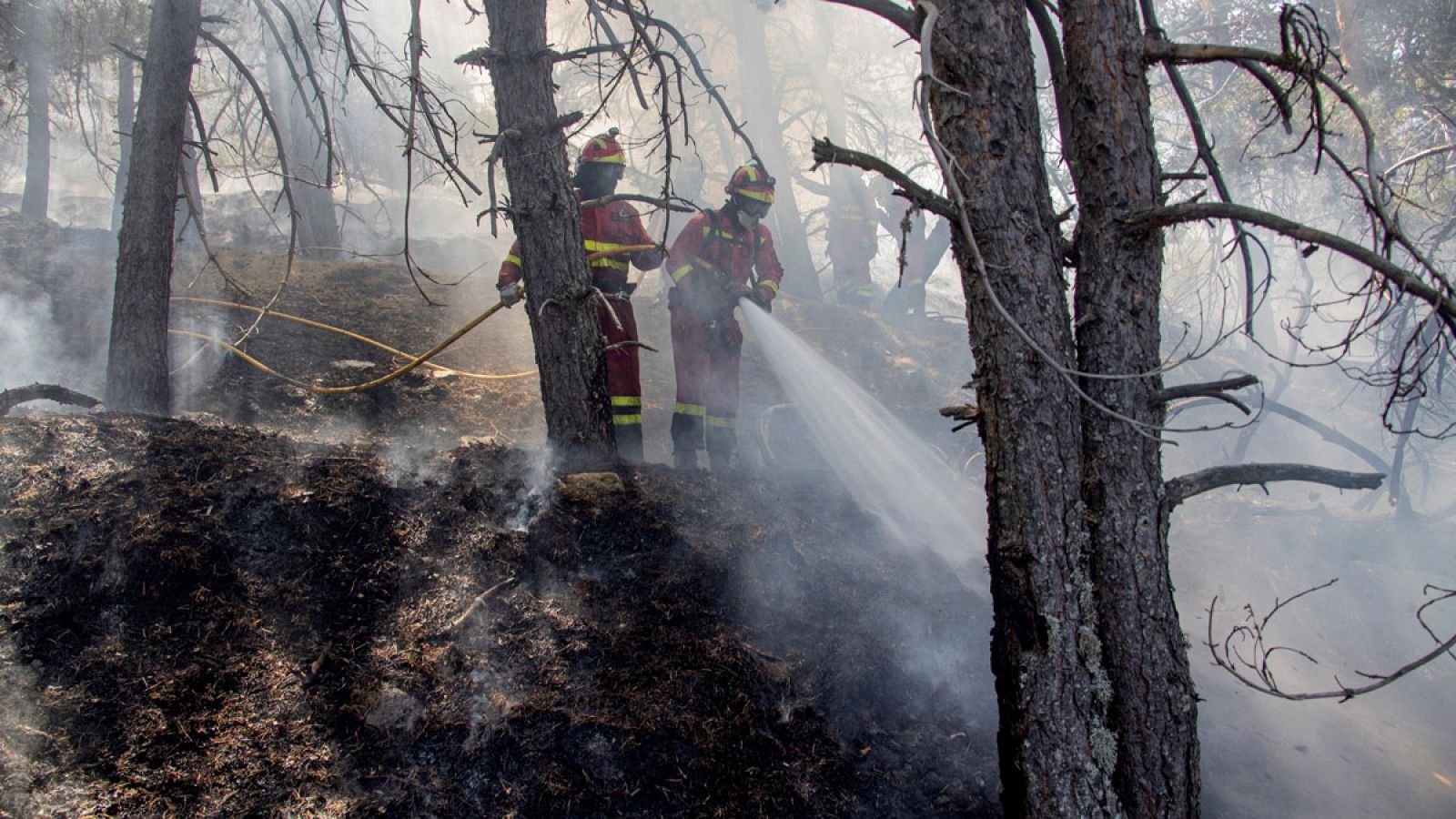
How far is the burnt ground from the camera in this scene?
2234mm

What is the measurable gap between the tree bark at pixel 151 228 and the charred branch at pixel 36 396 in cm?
72

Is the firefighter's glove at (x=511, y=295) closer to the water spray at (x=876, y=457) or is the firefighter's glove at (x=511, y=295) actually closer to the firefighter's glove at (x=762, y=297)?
the firefighter's glove at (x=762, y=297)

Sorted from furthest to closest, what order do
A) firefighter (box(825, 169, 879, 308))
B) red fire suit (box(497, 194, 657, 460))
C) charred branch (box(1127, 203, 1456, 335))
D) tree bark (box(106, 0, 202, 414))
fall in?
firefighter (box(825, 169, 879, 308)) < red fire suit (box(497, 194, 657, 460)) < tree bark (box(106, 0, 202, 414)) < charred branch (box(1127, 203, 1456, 335))

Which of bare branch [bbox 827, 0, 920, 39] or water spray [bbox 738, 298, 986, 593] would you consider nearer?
bare branch [bbox 827, 0, 920, 39]

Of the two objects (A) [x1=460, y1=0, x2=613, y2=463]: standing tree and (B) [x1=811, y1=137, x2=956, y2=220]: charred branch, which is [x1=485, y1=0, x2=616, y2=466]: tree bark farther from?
(B) [x1=811, y1=137, x2=956, y2=220]: charred branch

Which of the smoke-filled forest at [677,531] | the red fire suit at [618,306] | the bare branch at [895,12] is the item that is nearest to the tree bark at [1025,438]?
the smoke-filled forest at [677,531]

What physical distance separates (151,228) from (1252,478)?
571 centimetres

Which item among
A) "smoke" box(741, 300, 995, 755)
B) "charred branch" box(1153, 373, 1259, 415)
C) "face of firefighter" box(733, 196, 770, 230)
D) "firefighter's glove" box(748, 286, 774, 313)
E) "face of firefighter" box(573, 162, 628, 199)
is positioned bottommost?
"smoke" box(741, 300, 995, 755)

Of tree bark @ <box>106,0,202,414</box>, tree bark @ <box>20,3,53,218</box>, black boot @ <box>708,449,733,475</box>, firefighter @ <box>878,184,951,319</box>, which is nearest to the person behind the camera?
tree bark @ <box>106,0,202,414</box>

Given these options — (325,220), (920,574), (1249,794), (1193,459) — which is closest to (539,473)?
(920,574)

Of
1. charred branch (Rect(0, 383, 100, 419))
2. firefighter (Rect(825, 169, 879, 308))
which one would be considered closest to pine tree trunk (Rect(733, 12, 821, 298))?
firefighter (Rect(825, 169, 879, 308))

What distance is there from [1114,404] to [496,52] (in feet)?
11.4

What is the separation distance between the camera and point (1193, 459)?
423 inches

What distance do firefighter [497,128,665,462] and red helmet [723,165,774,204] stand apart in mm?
777
